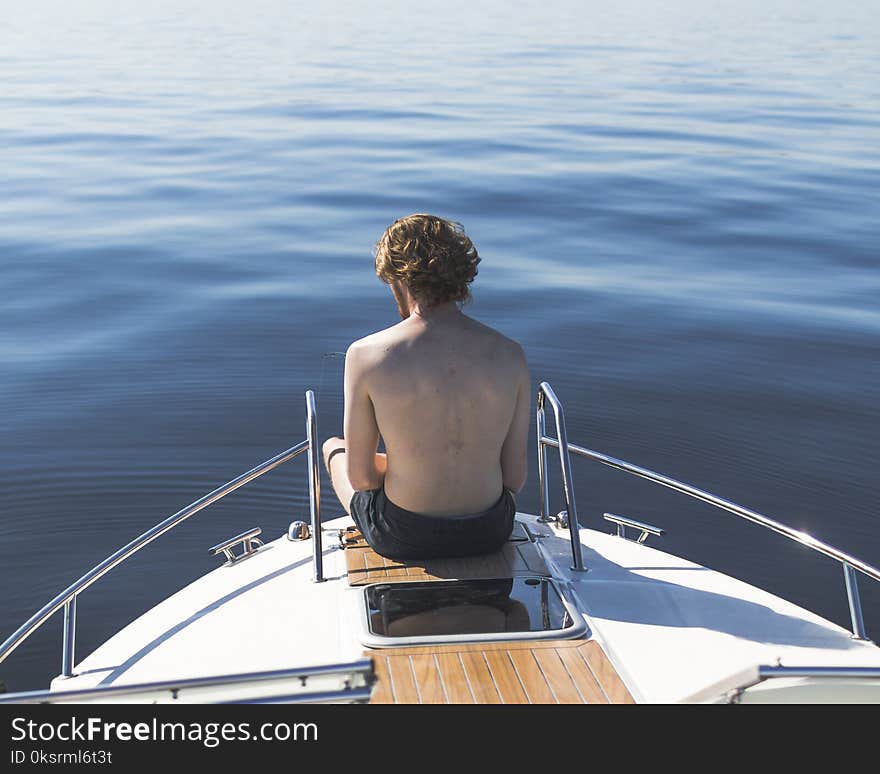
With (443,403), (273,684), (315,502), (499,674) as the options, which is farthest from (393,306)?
(273,684)

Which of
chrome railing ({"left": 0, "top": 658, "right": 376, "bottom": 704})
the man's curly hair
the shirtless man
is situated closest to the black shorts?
the shirtless man

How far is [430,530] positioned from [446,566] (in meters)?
0.14

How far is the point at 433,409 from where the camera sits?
133 inches

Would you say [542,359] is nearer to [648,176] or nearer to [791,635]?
→ [791,635]

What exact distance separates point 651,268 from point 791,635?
293 inches

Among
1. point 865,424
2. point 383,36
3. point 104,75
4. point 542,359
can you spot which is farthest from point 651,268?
point 383,36

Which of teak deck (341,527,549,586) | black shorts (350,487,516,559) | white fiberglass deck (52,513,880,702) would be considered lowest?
white fiberglass deck (52,513,880,702)

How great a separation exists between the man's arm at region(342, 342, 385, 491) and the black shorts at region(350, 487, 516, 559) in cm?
8

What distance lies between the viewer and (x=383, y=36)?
33.4 m

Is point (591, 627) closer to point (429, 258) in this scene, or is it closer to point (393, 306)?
point (429, 258)

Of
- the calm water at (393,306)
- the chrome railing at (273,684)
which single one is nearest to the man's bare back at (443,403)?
the chrome railing at (273,684)

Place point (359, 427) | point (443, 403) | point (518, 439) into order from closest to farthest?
point (443, 403)
point (359, 427)
point (518, 439)

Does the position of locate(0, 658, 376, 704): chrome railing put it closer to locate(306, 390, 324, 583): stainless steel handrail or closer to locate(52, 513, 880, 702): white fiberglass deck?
locate(52, 513, 880, 702): white fiberglass deck

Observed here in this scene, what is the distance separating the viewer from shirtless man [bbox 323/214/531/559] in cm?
335
